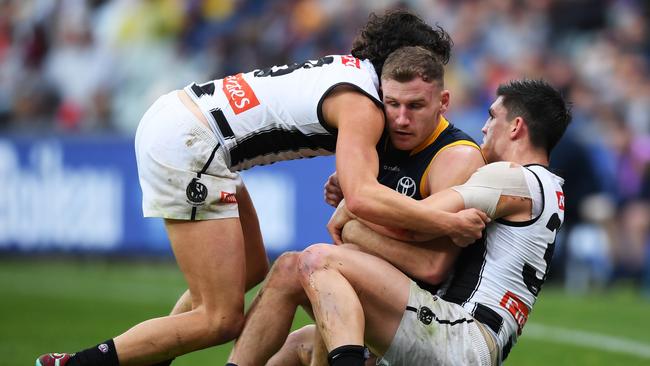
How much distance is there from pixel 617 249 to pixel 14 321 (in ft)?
24.0

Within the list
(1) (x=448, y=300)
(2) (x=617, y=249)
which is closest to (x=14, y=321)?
(1) (x=448, y=300)

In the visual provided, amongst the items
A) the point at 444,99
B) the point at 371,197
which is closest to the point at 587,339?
the point at 444,99

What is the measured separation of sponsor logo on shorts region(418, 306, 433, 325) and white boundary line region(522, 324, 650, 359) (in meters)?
3.82

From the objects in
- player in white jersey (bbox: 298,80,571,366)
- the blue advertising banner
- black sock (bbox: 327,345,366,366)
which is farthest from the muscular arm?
the blue advertising banner

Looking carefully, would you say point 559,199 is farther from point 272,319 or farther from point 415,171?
point 272,319

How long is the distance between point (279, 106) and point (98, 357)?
1665 mm

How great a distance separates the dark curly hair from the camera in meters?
6.29

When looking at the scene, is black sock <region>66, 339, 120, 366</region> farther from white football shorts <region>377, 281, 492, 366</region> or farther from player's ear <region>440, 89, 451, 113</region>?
player's ear <region>440, 89, 451, 113</region>

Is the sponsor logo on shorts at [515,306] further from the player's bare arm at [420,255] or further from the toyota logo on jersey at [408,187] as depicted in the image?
the toyota logo on jersey at [408,187]

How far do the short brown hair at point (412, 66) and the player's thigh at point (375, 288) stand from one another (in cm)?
97

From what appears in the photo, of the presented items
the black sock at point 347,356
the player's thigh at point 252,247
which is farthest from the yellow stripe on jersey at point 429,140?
the black sock at point 347,356

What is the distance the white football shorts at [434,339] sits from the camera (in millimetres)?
5727

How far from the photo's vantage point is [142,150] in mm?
6336

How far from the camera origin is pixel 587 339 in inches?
397
